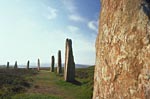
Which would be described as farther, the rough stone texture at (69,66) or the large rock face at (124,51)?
the rough stone texture at (69,66)

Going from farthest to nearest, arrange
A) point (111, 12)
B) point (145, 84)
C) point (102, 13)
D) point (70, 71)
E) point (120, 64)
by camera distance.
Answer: point (70, 71)
point (102, 13)
point (111, 12)
point (120, 64)
point (145, 84)

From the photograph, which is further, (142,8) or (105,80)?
(105,80)

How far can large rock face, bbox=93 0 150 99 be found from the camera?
311 centimetres

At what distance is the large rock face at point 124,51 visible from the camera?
3111 mm

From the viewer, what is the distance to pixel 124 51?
3398mm

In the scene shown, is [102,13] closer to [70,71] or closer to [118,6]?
[118,6]

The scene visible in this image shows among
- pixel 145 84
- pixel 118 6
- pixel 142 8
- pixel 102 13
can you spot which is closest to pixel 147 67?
pixel 145 84

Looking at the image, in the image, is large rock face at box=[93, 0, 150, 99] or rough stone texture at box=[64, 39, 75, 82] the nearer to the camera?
large rock face at box=[93, 0, 150, 99]

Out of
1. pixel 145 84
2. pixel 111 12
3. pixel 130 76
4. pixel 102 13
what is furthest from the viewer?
pixel 102 13

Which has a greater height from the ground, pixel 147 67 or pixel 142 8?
pixel 142 8

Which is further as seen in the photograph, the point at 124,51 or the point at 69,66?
the point at 69,66

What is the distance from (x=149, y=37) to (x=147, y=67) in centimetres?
35

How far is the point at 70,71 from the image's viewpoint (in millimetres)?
27344

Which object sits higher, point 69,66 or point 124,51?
point 69,66
